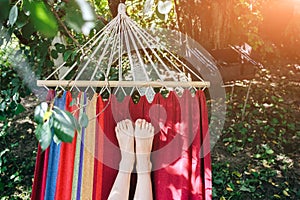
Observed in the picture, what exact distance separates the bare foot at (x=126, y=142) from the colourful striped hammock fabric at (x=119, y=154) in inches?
0.9

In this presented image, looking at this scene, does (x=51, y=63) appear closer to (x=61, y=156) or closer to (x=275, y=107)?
(x=61, y=156)

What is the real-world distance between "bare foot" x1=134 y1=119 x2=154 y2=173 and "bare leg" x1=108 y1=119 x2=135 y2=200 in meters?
0.02

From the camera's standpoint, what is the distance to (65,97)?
134 centimetres

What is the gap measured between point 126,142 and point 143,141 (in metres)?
0.06

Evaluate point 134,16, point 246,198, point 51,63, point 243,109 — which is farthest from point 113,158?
point 243,109

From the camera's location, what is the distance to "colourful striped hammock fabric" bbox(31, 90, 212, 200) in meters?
1.32

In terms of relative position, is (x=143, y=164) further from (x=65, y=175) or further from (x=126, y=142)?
(x=65, y=175)

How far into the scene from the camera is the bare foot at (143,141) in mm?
1394

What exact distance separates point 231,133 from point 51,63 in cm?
197

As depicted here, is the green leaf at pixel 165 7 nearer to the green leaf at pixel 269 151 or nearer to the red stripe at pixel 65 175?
the red stripe at pixel 65 175

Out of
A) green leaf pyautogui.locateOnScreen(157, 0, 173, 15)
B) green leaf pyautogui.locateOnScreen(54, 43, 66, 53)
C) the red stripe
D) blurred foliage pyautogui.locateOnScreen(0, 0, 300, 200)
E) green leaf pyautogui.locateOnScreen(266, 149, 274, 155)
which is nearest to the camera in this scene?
green leaf pyautogui.locateOnScreen(157, 0, 173, 15)

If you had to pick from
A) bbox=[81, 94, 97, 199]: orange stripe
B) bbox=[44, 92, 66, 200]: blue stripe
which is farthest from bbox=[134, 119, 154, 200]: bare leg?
bbox=[44, 92, 66, 200]: blue stripe

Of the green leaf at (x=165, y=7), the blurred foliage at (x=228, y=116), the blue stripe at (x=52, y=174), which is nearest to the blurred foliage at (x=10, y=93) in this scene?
the blurred foliage at (x=228, y=116)

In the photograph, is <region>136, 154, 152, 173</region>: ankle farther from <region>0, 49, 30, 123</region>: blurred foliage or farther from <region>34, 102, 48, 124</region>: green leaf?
<region>34, 102, 48, 124</region>: green leaf
